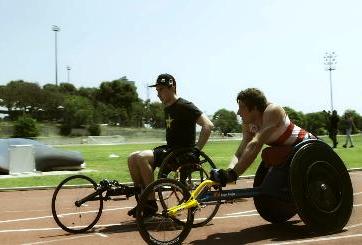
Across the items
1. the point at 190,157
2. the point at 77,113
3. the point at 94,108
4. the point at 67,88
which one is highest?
the point at 67,88

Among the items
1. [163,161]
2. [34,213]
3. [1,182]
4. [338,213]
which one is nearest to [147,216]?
[163,161]

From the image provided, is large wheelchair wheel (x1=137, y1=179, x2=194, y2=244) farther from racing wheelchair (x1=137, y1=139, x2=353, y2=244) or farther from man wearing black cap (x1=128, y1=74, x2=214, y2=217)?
man wearing black cap (x1=128, y1=74, x2=214, y2=217)

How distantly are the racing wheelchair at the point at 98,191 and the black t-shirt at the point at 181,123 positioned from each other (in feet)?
0.79

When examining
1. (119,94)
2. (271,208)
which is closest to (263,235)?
(271,208)

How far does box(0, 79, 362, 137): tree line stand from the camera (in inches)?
3794

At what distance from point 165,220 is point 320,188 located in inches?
66.1

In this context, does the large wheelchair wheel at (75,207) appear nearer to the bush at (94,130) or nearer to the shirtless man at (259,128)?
the shirtless man at (259,128)

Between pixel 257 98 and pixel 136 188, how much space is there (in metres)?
1.70

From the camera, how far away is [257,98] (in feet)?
18.9

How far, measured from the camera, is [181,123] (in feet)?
21.4

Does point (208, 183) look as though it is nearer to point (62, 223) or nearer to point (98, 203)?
Answer: point (98, 203)

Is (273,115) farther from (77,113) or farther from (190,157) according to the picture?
(77,113)

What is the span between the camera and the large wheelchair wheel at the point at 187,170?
20.1ft

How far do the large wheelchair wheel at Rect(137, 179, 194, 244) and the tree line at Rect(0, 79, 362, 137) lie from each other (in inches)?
3435
